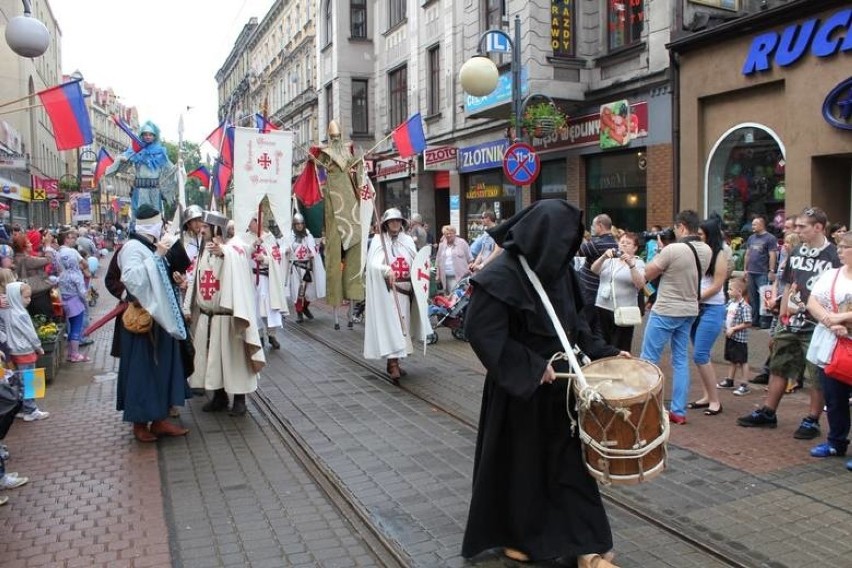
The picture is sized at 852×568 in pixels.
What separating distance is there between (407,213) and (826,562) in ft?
80.9

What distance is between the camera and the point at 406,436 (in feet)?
21.4

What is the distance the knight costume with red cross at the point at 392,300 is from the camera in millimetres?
8797

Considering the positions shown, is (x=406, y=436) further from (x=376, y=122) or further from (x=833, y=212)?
(x=376, y=122)

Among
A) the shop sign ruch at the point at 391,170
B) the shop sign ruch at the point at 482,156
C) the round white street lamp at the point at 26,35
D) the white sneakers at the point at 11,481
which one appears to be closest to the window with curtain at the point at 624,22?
the shop sign ruch at the point at 482,156

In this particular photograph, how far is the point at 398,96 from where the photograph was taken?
91.6 ft

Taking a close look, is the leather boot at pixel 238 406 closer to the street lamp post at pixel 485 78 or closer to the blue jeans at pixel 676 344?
the blue jeans at pixel 676 344

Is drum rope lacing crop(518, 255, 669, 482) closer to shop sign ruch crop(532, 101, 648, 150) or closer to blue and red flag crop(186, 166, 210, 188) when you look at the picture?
shop sign ruch crop(532, 101, 648, 150)

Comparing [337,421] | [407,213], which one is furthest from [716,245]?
[407,213]

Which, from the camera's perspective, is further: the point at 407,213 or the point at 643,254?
the point at 407,213

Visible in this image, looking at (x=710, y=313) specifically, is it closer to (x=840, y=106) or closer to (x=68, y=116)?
(x=840, y=106)

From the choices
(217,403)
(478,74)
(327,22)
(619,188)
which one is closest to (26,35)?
(217,403)

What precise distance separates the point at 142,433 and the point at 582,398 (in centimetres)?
454

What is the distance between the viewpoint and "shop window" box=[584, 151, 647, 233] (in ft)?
52.5

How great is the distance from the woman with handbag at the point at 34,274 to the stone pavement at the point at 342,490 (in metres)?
2.07
